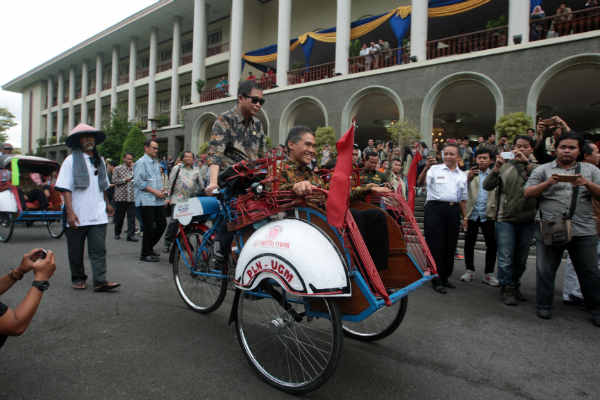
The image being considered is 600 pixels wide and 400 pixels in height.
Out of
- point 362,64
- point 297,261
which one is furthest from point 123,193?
point 362,64

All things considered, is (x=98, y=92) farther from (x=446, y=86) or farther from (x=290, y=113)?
(x=446, y=86)

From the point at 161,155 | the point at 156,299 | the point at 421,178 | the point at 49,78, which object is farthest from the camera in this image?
the point at 49,78

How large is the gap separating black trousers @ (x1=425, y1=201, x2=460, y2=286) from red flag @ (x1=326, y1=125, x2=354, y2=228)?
3.26 meters

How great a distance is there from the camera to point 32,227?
10516 millimetres

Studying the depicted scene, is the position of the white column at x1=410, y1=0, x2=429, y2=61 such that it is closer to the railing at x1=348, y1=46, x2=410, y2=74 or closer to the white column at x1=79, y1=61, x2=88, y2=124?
the railing at x1=348, y1=46, x2=410, y2=74

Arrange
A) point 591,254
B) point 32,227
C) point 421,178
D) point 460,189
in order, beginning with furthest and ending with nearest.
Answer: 1. point 32,227
2. point 421,178
3. point 460,189
4. point 591,254

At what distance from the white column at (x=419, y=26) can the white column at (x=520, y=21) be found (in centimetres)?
324

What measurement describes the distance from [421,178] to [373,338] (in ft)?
12.0

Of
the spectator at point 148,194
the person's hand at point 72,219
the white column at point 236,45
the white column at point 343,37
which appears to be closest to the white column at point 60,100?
the white column at point 236,45

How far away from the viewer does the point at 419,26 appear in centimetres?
1479

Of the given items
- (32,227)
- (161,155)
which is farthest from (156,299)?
(161,155)

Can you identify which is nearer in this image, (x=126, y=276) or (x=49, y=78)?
(x=126, y=276)

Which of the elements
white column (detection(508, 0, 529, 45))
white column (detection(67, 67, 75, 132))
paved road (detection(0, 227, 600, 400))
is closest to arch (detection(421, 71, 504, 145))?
white column (detection(508, 0, 529, 45))

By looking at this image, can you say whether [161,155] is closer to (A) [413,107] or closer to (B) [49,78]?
(A) [413,107]
